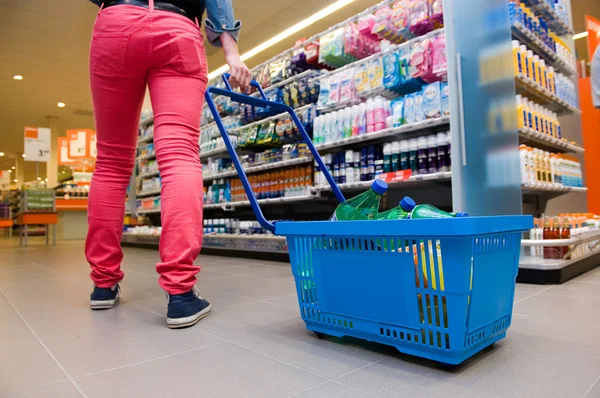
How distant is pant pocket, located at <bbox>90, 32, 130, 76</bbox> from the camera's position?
1.44 m

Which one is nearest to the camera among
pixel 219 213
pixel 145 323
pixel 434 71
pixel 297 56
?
pixel 145 323

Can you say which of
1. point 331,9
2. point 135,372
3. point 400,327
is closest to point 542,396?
point 400,327

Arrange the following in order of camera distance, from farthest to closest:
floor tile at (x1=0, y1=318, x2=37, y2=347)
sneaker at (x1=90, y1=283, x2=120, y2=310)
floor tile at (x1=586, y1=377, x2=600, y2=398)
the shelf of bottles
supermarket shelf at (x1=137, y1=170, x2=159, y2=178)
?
supermarket shelf at (x1=137, y1=170, x2=159, y2=178) < the shelf of bottles < sneaker at (x1=90, y1=283, x2=120, y2=310) < floor tile at (x1=0, y1=318, x2=37, y2=347) < floor tile at (x1=586, y1=377, x2=600, y2=398)

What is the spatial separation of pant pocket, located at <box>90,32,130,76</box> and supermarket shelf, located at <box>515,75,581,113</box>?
218cm

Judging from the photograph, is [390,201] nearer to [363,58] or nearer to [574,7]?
[363,58]

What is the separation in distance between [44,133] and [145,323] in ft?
31.6

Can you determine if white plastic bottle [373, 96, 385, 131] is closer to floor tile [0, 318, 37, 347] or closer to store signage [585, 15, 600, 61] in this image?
floor tile [0, 318, 37, 347]

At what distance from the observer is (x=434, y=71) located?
2.48 metres

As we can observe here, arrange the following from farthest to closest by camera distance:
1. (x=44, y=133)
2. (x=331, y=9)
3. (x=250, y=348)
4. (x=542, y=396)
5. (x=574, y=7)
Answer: (x=44, y=133) → (x=574, y=7) → (x=331, y=9) → (x=250, y=348) → (x=542, y=396)

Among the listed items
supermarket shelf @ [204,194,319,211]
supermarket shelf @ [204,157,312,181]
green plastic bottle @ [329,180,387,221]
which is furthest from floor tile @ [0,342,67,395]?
supermarket shelf @ [204,157,312,181]

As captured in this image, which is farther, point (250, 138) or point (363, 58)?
point (250, 138)

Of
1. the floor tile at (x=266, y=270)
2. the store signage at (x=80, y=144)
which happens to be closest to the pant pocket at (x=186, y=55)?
the floor tile at (x=266, y=270)

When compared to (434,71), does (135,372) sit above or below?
below

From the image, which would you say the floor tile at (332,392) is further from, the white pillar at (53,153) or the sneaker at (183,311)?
the white pillar at (53,153)
